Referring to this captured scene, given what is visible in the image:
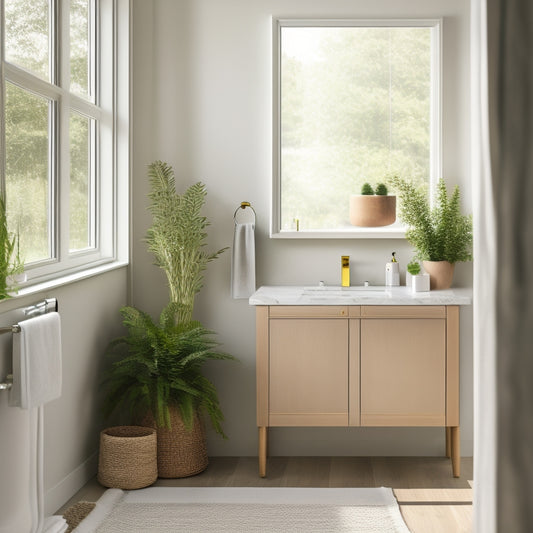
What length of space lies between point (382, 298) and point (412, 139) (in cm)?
99

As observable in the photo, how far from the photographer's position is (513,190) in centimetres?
121

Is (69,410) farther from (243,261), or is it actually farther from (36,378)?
(243,261)

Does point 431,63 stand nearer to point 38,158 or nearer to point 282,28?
point 282,28

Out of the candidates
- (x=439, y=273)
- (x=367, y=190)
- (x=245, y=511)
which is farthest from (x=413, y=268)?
(x=245, y=511)

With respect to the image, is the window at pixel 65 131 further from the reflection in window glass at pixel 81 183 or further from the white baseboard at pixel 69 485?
the white baseboard at pixel 69 485

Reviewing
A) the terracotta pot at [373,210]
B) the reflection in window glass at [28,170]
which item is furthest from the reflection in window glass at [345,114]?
the reflection in window glass at [28,170]

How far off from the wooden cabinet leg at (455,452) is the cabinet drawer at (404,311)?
1.87 feet

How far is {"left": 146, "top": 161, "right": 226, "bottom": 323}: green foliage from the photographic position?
386 cm

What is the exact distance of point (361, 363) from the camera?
3.59 metres

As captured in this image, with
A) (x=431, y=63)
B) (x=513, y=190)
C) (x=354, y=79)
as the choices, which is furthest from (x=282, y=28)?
(x=513, y=190)

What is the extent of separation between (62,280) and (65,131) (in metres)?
0.68

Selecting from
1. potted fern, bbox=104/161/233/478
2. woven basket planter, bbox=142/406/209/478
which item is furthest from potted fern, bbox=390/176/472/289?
woven basket planter, bbox=142/406/209/478

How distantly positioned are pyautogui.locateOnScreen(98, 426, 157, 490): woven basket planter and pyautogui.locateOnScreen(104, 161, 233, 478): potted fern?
0.45 feet

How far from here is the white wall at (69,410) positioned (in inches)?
97.1
